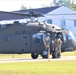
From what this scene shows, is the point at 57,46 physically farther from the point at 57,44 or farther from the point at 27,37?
the point at 27,37

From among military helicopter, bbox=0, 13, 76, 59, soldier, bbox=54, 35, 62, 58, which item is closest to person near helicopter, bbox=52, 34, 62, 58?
soldier, bbox=54, 35, 62, 58

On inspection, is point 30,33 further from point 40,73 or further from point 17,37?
point 40,73

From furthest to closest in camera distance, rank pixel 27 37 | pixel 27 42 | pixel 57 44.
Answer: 1. pixel 27 37
2. pixel 27 42
3. pixel 57 44

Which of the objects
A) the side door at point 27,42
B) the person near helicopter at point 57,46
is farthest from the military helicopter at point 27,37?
the person near helicopter at point 57,46

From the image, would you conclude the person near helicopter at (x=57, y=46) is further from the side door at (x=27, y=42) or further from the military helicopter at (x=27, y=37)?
the side door at (x=27, y=42)

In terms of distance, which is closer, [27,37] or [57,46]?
[57,46]

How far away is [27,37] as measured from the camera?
3572 centimetres

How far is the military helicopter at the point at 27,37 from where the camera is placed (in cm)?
3509

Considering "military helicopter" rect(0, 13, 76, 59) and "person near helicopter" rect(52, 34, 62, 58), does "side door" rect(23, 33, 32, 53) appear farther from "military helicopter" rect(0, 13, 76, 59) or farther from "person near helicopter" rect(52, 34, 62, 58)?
"person near helicopter" rect(52, 34, 62, 58)

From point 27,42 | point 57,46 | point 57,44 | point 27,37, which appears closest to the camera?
point 57,44

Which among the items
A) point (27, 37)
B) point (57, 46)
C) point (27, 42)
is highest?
point (27, 37)

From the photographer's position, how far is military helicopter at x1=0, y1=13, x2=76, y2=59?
35.1 m

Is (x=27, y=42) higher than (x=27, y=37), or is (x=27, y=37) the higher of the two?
(x=27, y=37)

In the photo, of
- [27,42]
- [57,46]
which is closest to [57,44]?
[57,46]
